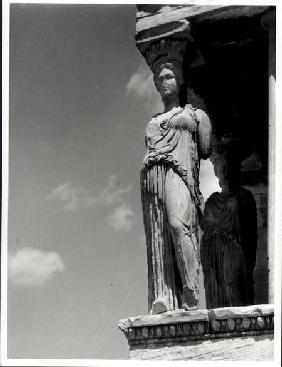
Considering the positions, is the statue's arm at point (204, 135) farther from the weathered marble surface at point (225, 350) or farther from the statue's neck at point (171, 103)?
the weathered marble surface at point (225, 350)

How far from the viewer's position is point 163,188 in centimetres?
1781

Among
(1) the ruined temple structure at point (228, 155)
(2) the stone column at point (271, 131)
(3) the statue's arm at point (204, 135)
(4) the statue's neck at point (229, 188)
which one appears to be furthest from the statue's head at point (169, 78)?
(4) the statue's neck at point (229, 188)

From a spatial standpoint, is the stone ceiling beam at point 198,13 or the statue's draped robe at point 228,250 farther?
the statue's draped robe at point 228,250

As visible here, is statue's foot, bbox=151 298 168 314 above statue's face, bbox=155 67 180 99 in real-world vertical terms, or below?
below

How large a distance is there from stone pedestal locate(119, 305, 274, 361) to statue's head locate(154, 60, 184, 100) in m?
2.52

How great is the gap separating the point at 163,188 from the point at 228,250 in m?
1.76

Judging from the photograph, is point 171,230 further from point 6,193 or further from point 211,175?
point 211,175

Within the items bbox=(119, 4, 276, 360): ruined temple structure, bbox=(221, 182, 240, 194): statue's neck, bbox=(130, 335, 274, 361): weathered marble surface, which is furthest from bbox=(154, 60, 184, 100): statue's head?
bbox=(130, 335, 274, 361): weathered marble surface

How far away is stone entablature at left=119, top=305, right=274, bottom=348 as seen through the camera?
16953 mm

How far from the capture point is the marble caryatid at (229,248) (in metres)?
Result: 19.1

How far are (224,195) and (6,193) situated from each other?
3.20 metres

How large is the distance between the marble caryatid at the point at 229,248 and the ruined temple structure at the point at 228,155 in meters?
0.01

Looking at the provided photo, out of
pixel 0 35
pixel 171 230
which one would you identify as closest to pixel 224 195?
pixel 171 230

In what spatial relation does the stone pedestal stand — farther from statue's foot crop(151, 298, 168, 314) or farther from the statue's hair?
the statue's hair
